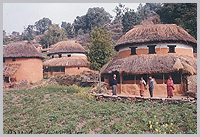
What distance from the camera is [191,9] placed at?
97.2ft

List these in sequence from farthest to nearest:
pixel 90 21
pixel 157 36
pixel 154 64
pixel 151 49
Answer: pixel 90 21
pixel 151 49
pixel 157 36
pixel 154 64

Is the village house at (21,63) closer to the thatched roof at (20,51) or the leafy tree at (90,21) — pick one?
the thatched roof at (20,51)

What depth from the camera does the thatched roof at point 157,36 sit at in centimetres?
1700

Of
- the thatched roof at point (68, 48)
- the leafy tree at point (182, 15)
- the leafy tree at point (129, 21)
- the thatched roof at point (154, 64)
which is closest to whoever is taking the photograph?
the thatched roof at point (154, 64)

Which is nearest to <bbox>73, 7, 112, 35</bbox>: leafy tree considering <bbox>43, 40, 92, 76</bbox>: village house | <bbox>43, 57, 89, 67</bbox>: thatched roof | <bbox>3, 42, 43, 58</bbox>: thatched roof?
<bbox>43, 40, 92, 76</bbox>: village house

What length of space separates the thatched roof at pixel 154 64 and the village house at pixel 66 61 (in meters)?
11.9

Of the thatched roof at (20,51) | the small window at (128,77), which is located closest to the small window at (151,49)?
the small window at (128,77)

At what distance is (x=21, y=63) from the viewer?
79.1 feet

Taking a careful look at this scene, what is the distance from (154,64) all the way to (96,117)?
314 inches

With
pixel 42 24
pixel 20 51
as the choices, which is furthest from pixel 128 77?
pixel 42 24

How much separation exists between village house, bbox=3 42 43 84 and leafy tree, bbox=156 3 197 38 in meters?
21.5

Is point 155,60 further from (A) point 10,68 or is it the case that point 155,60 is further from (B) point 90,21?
(B) point 90,21

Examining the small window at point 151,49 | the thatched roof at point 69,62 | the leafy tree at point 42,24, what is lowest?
the thatched roof at point 69,62

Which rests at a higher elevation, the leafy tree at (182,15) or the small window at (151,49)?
the leafy tree at (182,15)
